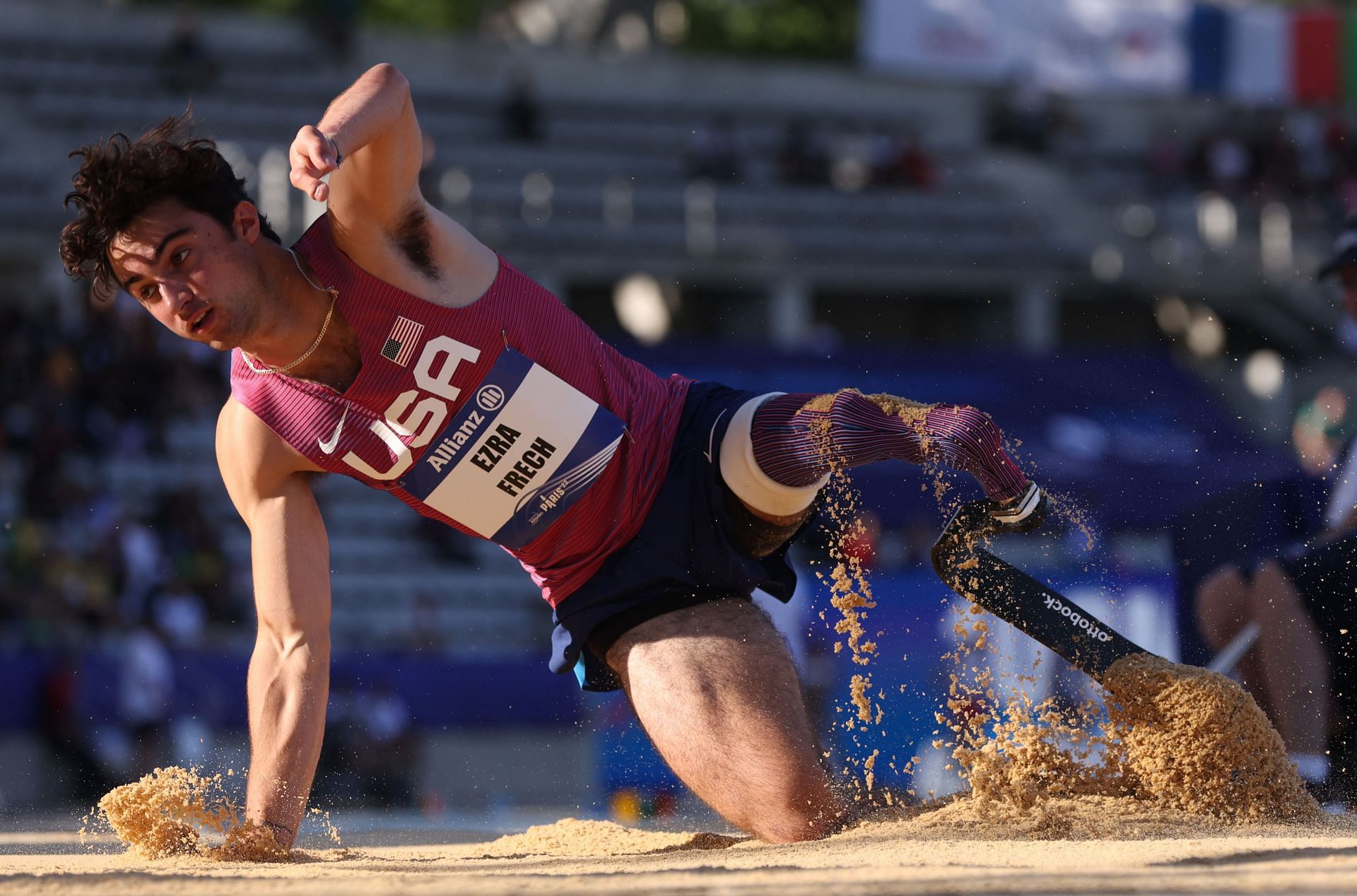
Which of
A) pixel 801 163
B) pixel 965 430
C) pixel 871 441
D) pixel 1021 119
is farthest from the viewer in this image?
pixel 1021 119

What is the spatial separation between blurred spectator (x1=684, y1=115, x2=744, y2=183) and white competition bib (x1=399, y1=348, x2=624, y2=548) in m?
14.8

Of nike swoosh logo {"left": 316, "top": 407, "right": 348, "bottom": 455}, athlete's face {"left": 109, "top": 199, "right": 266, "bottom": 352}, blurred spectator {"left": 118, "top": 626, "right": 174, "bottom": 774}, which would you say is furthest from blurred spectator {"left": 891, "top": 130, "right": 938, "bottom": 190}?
athlete's face {"left": 109, "top": 199, "right": 266, "bottom": 352}

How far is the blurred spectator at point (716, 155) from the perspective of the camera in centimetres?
1848

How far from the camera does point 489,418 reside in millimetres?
3795

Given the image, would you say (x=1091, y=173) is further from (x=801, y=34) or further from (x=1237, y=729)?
(x=1237, y=729)

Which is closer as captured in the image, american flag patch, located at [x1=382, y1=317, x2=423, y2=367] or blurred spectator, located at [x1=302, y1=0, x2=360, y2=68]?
american flag patch, located at [x1=382, y1=317, x2=423, y2=367]

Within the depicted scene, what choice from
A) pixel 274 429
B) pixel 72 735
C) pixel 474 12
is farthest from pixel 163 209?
pixel 474 12

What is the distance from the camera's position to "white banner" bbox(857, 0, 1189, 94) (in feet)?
65.0

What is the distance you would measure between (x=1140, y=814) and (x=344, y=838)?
247 centimetres

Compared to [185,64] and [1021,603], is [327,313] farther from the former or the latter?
[185,64]

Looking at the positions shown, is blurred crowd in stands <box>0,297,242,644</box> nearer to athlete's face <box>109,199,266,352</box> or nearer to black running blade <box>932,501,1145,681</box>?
athlete's face <box>109,199,266,352</box>

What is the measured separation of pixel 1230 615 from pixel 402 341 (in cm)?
291

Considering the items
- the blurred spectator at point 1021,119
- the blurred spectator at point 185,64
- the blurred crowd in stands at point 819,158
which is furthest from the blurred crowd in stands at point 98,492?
the blurred spectator at point 1021,119


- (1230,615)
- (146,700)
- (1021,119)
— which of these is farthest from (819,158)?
(1230,615)
